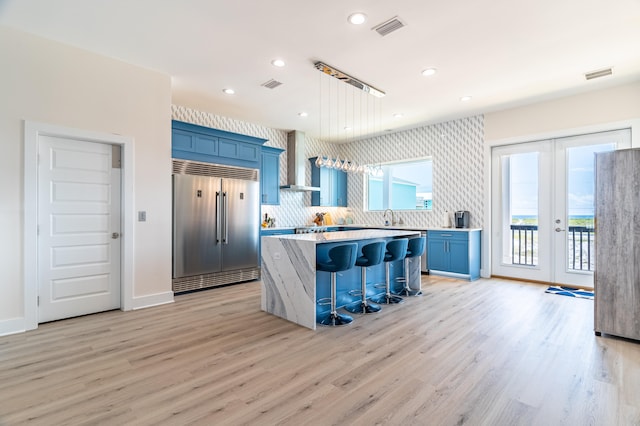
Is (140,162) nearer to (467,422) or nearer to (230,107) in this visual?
(230,107)

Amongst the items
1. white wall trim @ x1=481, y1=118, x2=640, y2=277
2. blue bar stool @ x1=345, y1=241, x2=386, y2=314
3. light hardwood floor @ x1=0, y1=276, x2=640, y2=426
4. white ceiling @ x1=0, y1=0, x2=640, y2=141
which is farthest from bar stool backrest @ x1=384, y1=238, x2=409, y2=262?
white wall trim @ x1=481, y1=118, x2=640, y2=277

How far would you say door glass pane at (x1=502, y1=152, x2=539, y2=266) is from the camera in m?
5.50

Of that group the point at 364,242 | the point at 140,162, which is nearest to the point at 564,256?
the point at 364,242

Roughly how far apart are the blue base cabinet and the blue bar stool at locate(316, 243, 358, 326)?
3.05 metres

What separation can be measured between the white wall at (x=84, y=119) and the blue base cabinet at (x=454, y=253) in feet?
15.1

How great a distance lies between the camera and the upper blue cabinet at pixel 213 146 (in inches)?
192

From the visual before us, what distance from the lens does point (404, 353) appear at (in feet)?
9.04

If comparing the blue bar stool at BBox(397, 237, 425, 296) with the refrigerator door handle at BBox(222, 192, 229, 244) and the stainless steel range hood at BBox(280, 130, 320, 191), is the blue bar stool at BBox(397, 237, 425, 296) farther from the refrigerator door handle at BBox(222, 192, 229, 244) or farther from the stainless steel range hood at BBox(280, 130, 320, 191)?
the stainless steel range hood at BBox(280, 130, 320, 191)

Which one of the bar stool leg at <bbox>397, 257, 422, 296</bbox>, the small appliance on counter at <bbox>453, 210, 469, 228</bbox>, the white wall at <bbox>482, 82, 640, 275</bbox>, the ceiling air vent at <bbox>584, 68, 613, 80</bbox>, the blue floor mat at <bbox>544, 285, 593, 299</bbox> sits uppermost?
the ceiling air vent at <bbox>584, 68, 613, 80</bbox>

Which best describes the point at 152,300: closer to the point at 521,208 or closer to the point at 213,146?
the point at 213,146

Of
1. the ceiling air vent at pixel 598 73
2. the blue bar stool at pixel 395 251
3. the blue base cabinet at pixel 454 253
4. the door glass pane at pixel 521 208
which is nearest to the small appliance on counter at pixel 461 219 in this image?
the blue base cabinet at pixel 454 253

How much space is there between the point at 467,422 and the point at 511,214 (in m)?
4.86

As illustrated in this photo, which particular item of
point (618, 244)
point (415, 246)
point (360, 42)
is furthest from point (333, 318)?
point (360, 42)

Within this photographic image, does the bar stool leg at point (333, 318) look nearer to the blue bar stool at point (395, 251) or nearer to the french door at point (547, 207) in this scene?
the blue bar stool at point (395, 251)
